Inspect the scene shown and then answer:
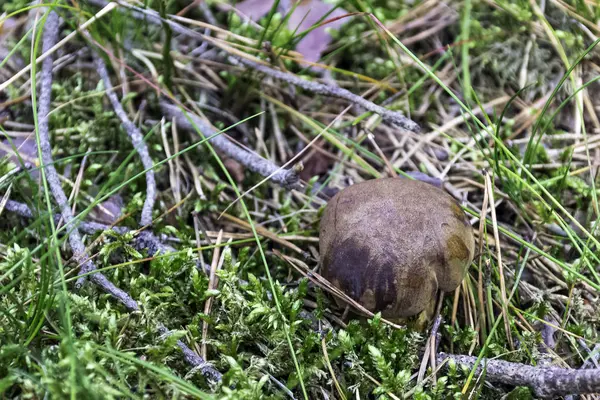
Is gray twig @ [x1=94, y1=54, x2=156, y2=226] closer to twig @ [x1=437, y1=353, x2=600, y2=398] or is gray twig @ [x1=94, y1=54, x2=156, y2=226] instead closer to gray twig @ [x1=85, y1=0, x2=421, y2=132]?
gray twig @ [x1=85, y1=0, x2=421, y2=132]

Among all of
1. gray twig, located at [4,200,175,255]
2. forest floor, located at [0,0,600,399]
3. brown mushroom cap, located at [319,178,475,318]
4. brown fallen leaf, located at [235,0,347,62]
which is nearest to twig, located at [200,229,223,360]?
forest floor, located at [0,0,600,399]

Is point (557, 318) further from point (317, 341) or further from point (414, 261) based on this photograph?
point (317, 341)

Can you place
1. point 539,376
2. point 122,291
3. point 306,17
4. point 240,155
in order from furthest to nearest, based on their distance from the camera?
point 306,17, point 240,155, point 122,291, point 539,376

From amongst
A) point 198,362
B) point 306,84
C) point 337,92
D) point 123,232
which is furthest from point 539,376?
point 123,232

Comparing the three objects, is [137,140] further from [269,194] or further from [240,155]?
[269,194]

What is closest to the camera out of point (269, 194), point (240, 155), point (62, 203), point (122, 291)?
point (122, 291)
